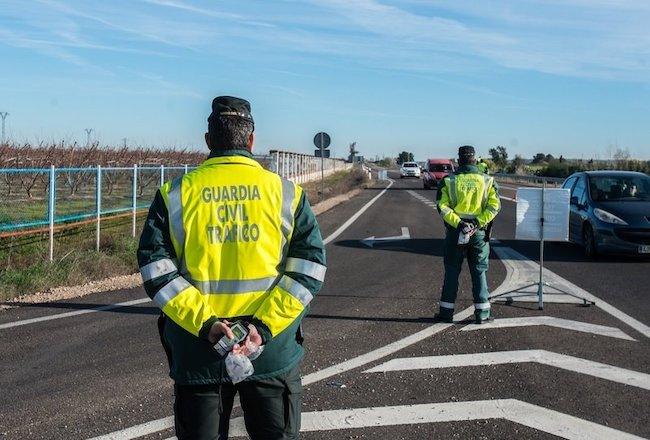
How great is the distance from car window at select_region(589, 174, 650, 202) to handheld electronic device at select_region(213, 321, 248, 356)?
12.7m

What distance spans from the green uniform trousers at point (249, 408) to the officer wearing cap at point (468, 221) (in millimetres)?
5288

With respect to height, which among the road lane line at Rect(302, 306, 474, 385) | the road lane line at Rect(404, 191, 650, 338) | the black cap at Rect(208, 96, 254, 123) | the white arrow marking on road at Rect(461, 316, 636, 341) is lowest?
the road lane line at Rect(302, 306, 474, 385)

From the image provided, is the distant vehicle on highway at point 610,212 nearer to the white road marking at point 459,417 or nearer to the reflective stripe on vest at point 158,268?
the white road marking at point 459,417

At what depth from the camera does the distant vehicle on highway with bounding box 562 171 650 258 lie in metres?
13.4

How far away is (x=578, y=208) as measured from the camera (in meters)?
14.9

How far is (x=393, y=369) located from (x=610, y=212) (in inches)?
345

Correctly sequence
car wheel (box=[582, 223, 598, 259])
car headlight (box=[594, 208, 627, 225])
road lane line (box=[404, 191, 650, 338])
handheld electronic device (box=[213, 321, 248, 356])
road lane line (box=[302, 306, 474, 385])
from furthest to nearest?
car wheel (box=[582, 223, 598, 259]) → car headlight (box=[594, 208, 627, 225]) → road lane line (box=[404, 191, 650, 338]) → road lane line (box=[302, 306, 474, 385]) → handheld electronic device (box=[213, 321, 248, 356])

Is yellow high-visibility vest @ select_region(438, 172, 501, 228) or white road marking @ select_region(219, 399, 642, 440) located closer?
white road marking @ select_region(219, 399, 642, 440)

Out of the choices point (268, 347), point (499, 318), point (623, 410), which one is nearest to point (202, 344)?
point (268, 347)

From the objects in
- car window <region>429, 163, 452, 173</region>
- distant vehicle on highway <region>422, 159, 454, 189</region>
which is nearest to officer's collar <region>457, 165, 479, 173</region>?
distant vehicle on highway <region>422, 159, 454, 189</region>

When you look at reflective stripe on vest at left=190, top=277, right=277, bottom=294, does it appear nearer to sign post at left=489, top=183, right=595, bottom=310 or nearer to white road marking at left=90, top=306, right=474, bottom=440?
white road marking at left=90, top=306, right=474, bottom=440

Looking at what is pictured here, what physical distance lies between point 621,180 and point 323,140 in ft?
58.5

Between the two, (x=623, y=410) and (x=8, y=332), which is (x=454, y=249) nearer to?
(x=623, y=410)

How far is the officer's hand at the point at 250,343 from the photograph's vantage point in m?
3.01
